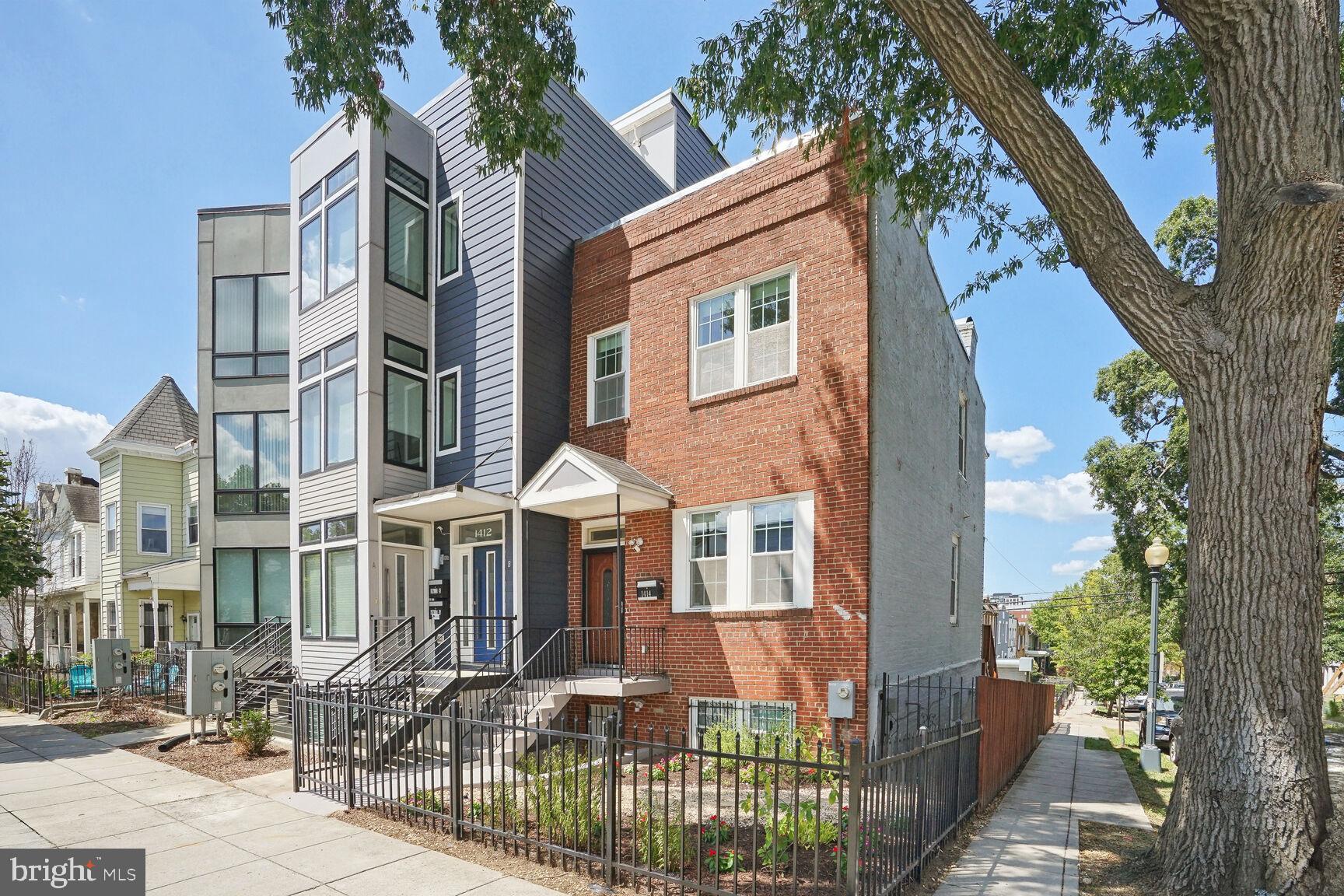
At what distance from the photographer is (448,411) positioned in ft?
47.2

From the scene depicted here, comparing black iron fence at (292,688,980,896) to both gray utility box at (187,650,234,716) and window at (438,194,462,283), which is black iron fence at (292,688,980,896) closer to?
gray utility box at (187,650,234,716)

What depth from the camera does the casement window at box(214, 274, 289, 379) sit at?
19641 mm

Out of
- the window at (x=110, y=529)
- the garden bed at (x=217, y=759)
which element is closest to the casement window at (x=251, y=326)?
the garden bed at (x=217, y=759)

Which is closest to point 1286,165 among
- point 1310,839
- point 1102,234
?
point 1102,234

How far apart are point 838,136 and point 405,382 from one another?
885 cm

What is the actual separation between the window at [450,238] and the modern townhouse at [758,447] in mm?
2363

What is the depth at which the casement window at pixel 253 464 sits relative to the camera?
63.3 feet

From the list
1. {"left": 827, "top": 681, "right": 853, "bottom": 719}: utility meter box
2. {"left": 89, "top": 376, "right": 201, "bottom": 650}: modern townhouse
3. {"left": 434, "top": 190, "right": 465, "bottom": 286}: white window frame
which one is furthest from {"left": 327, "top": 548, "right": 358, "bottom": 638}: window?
{"left": 89, "top": 376, "right": 201, "bottom": 650}: modern townhouse

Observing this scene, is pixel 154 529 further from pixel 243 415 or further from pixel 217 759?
pixel 217 759

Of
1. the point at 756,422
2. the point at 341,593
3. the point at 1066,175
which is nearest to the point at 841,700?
the point at 756,422

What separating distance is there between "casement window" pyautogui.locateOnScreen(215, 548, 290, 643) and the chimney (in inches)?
706

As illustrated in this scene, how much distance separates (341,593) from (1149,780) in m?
14.3

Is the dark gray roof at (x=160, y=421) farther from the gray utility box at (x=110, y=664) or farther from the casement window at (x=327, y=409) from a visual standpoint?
the casement window at (x=327, y=409)

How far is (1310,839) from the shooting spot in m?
5.55
